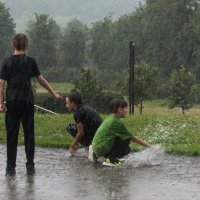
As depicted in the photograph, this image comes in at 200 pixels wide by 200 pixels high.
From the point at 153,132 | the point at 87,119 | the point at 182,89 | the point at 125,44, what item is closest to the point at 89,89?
the point at 182,89

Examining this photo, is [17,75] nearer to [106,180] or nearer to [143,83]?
[106,180]

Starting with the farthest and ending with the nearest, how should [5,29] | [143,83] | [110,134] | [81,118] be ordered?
[5,29]
[143,83]
[81,118]
[110,134]

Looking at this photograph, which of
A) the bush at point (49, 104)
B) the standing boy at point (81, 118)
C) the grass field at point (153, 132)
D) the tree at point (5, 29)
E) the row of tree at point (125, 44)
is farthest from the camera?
the tree at point (5, 29)

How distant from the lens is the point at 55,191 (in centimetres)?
671

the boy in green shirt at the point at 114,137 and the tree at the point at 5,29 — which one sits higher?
the tree at the point at 5,29

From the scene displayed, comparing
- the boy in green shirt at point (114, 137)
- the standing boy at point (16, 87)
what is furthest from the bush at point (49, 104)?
the standing boy at point (16, 87)

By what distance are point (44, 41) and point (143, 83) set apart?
5352 centimetres

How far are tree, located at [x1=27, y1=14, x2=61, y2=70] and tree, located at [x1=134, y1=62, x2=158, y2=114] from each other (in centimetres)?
4263

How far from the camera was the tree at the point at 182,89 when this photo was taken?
5462 centimetres

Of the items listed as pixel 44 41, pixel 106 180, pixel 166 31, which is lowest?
pixel 106 180

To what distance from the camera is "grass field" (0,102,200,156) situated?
35.6 feet

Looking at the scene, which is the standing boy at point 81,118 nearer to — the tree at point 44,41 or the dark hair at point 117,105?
the dark hair at point 117,105

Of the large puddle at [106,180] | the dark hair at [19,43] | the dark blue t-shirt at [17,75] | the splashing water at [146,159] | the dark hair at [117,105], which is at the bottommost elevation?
the large puddle at [106,180]

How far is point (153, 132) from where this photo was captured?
12.5 m
